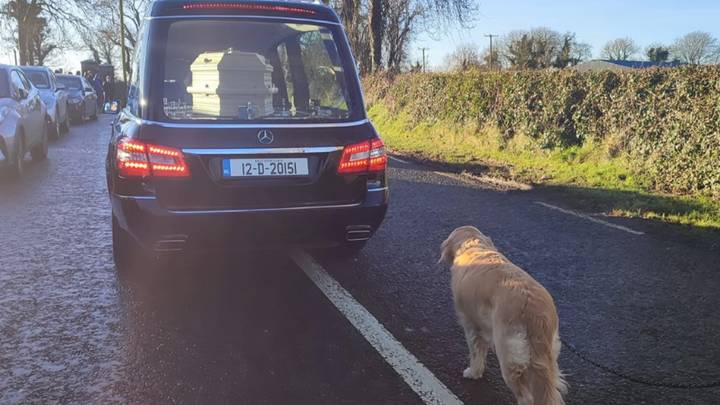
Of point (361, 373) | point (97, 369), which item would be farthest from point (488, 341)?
point (97, 369)

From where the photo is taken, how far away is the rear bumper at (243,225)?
3.85 metres

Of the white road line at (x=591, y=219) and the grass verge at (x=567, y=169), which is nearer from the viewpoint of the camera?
the white road line at (x=591, y=219)

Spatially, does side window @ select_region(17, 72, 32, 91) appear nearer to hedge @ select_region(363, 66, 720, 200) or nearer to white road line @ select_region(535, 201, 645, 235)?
white road line @ select_region(535, 201, 645, 235)

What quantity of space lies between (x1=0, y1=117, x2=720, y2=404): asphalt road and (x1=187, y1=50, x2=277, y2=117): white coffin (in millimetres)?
1298

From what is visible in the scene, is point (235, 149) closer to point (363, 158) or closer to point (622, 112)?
point (363, 158)

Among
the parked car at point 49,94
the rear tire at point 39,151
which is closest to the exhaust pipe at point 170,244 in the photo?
the rear tire at point 39,151

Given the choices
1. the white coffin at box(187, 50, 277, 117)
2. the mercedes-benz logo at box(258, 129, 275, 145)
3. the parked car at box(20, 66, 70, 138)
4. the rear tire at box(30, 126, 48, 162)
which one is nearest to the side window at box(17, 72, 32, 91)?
the rear tire at box(30, 126, 48, 162)

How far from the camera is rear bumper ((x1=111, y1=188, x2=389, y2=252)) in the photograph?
385 centimetres

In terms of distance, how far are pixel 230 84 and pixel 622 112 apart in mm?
7145

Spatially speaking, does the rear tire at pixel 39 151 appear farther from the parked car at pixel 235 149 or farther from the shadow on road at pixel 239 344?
the shadow on road at pixel 239 344

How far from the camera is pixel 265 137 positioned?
3.97 metres

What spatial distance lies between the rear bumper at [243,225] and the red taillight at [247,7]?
4.47 ft

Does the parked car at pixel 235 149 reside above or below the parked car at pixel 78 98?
below

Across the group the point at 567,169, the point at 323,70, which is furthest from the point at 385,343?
the point at 567,169
